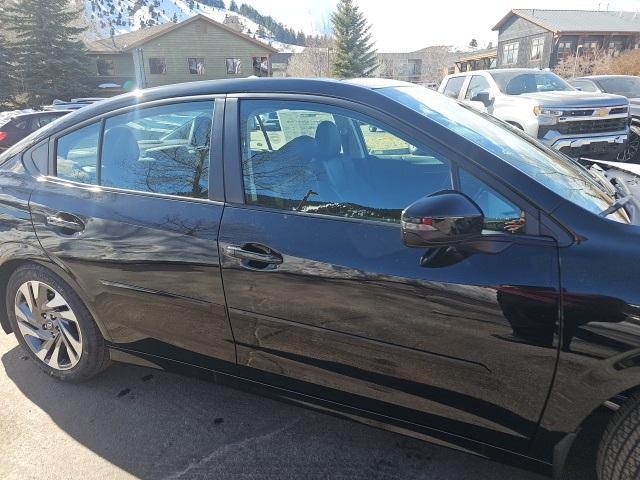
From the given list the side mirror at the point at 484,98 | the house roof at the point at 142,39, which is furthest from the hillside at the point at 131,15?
the side mirror at the point at 484,98

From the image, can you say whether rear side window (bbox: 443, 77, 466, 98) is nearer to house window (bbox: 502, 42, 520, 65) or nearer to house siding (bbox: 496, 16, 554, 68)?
house siding (bbox: 496, 16, 554, 68)

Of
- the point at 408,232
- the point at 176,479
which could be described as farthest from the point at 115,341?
Answer: the point at 408,232

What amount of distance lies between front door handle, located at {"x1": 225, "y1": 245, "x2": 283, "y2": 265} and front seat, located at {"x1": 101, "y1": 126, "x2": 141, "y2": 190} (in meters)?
0.77

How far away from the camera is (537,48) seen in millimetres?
41250

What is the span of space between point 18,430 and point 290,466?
146 cm

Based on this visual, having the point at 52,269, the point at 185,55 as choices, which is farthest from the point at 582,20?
the point at 52,269

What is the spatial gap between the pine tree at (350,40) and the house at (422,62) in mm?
20816

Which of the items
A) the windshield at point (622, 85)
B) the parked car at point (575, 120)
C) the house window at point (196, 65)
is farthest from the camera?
the house window at point (196, 65)

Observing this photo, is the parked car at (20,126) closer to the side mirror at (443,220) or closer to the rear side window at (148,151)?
the rear side window at (148,151)

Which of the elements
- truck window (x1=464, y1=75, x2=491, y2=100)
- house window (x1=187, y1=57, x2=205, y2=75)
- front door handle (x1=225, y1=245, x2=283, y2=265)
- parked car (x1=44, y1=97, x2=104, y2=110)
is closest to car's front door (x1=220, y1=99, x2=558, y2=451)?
front door handle (x1=225, y1=245, x2=283, y2=265)

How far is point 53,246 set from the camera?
253 centimetres

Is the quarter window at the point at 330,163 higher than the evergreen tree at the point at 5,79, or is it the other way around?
the evergreen tree at the point at 5,79

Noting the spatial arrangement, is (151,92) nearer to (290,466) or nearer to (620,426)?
(290,466)

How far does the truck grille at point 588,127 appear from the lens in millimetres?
7523
